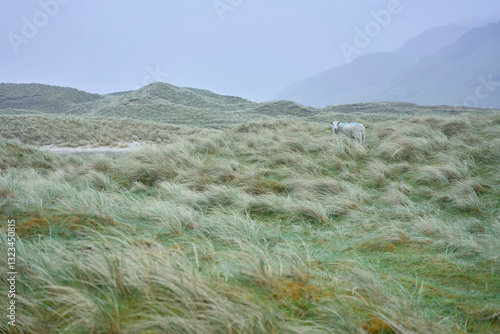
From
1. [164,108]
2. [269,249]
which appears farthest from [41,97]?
[269,249]

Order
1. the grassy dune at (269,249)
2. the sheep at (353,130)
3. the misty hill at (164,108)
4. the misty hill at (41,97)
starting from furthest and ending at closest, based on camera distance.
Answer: the misty hill at (41,97) → the misty hill at (164,108) → the sheep at (353,130) → the grassy dune at (269,249)

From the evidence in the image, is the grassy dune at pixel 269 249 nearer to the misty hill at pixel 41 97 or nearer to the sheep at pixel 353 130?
the sheep at pixel 353 130

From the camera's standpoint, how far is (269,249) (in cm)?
286

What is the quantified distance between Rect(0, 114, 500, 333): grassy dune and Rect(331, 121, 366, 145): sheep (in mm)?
1979

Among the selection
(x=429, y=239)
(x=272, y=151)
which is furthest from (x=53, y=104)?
(x=429, y=239)

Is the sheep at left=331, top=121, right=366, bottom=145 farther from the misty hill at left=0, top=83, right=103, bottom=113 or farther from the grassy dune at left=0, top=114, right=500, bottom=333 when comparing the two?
the misty hill at left=0, top=83, right=103, bottom=113

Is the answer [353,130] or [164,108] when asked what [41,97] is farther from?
[353,130]

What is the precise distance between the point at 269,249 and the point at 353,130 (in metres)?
7.10

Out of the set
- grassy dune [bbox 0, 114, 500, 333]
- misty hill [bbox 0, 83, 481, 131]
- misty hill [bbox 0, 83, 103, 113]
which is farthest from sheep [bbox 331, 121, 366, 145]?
misty hill [bbox 0, 83, 103, 113]

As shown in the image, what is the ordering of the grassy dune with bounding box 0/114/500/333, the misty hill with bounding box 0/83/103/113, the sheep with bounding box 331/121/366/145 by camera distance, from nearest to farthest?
the grassy dune with bounding box 0/114/500/333, the sheep with bounding box 331/121/366/145, the misty hill with bounding box 0/83/103/113

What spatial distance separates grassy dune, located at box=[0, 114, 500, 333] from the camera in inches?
65.5

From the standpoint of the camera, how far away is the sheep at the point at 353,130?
884cm

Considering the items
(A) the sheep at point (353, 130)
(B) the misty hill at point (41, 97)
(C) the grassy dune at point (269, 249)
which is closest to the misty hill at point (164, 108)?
(B) the misty hill at point (41, 97)

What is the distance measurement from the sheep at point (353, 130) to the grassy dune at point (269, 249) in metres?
1.98
